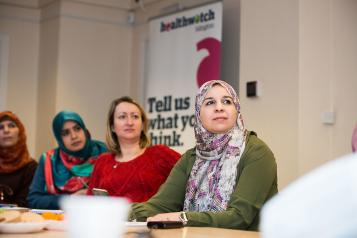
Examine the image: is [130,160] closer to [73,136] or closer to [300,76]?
[73,136]

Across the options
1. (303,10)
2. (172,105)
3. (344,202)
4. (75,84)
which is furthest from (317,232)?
(75,84)

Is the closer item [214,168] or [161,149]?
[214,168]

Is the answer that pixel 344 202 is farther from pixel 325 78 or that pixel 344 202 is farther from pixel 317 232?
pixel 325 78

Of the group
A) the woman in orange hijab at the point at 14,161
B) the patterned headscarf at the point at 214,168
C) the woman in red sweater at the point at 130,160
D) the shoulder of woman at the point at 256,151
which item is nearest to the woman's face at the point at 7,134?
the woman in orange hijab at the point at 14,161

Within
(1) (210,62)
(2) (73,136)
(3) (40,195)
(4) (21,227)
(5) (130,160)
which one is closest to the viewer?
(4) (21,227)

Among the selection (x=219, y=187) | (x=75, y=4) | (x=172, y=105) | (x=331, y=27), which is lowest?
(x=219, y=187)

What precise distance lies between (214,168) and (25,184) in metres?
2.28

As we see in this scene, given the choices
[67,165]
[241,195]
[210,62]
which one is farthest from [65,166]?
[241,195]

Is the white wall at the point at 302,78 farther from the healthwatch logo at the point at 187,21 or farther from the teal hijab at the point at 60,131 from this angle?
the teal hijab at the point at 60,131

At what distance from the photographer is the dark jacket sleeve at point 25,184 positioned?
168 inches

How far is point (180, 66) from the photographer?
5559 mm

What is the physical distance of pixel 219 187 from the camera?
7.98ft

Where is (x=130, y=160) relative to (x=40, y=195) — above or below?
above

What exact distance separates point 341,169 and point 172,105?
497cm
